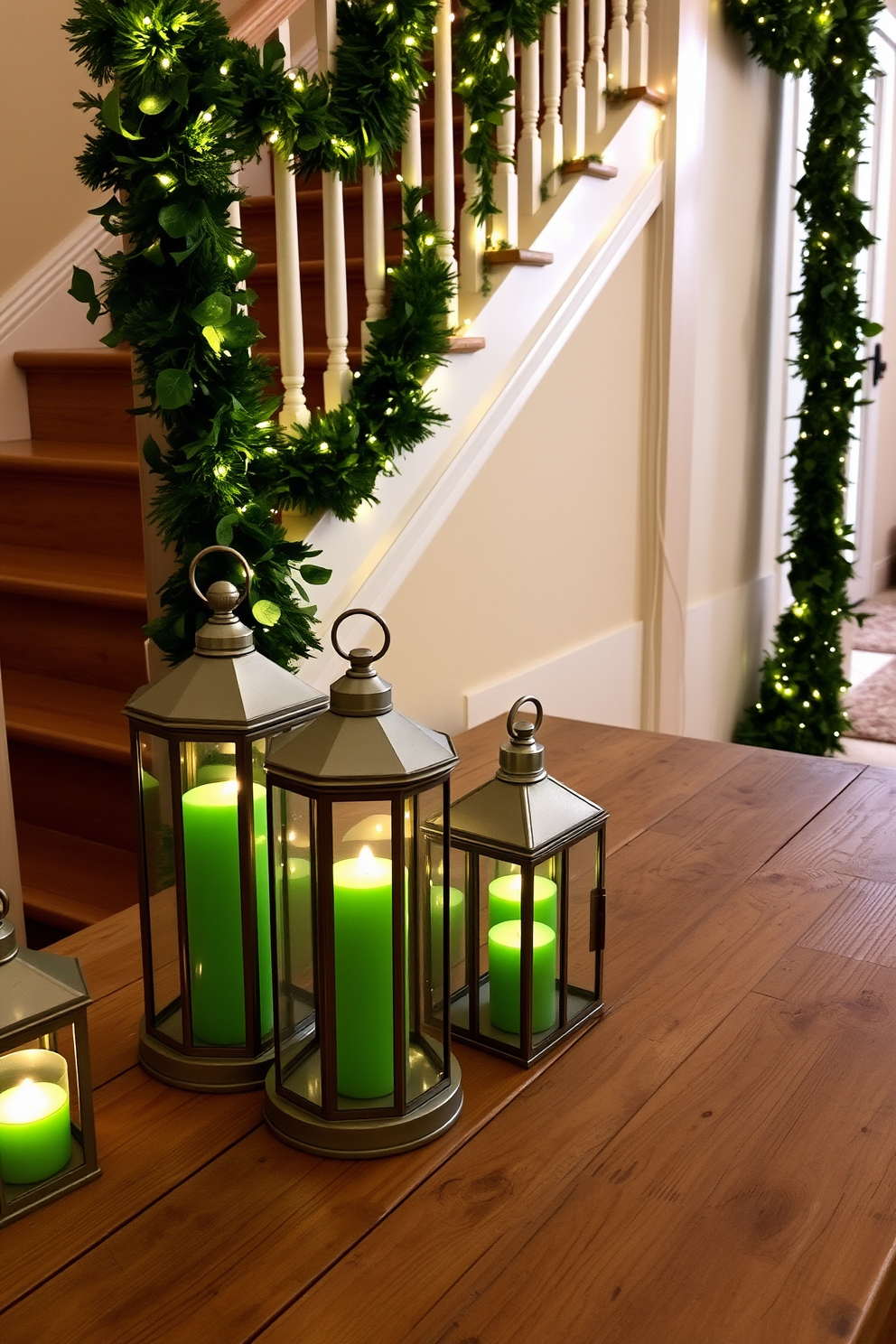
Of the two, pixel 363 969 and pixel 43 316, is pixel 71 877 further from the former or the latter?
pixel 43 316

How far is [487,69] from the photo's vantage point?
90.4 inches

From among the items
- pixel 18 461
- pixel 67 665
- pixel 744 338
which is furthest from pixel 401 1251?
pixel 744 338

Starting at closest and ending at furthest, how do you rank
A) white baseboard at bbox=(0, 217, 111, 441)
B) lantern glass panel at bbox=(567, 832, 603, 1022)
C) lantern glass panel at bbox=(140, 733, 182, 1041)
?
1. lantern glass panel at bbox=(140, 733, 182, 1041)
2. lantern glass panel at bbox=(567, 832, 603, 1022)
3. white baseboard at bbox=(0, 217, 111, 441)

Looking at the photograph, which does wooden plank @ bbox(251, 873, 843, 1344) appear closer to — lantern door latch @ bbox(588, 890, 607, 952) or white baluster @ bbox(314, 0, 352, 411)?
lantern door latch @ bbox(588, 890, 607, 952)

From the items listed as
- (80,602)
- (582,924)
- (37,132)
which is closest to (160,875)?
(582,924)

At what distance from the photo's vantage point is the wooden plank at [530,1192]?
827mm

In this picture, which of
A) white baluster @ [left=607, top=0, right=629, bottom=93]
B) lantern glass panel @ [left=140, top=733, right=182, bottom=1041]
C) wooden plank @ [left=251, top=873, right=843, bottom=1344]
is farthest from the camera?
white baluster @ [left=607, top=0, right=629, bottom=93]

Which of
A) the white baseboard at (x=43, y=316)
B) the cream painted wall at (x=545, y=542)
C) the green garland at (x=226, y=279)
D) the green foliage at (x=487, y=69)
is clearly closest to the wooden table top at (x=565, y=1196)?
the green garland at (x=226, y=279)

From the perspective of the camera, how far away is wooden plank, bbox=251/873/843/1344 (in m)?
0.83

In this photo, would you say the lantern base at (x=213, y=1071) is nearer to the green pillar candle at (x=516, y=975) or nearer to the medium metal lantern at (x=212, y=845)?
the medium metal lantern at (x=212, y=845)

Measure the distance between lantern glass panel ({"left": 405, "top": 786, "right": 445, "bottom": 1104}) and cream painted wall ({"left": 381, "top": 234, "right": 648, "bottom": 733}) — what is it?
137 centimetres

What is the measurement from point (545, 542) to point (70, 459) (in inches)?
41.3

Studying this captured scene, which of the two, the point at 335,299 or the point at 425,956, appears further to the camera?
the point at 335,299

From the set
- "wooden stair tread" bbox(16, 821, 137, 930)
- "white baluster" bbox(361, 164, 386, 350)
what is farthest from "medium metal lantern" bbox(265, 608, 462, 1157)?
"white baluster" bbox(361, 164, 386, 350)
